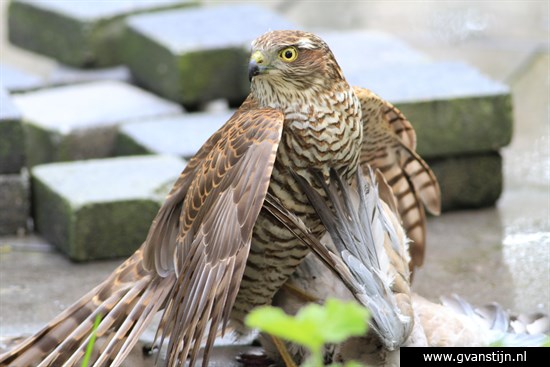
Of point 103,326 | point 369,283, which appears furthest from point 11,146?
point 369,283

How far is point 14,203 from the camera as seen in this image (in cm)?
541

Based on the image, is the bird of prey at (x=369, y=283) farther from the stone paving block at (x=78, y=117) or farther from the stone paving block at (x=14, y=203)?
the stone paving block at (x=78, y=117)

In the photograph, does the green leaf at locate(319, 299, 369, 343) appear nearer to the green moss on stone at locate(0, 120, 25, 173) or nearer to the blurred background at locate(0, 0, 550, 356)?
the blurred background at locate(0, 0, 550, 356)

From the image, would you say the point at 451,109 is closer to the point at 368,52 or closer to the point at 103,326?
the point at 368,52

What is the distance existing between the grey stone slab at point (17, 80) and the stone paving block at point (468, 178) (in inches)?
104

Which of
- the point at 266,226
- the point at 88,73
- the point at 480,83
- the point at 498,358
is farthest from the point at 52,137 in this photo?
the point at 498,358

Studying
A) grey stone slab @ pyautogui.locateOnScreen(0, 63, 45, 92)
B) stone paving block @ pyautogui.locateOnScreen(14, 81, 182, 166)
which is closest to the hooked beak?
stone paving block @ pyautogui.locateOnScreen(14, 81, 182, 166)

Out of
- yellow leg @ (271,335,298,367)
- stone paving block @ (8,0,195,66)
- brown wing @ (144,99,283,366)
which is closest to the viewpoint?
brown wing @ (144,99,283,366)

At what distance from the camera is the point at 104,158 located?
239 inches

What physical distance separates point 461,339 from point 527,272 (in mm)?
1138

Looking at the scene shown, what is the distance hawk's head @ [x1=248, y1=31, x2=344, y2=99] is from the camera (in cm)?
346

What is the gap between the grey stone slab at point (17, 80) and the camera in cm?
686

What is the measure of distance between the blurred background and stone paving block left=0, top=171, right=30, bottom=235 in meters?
0.02

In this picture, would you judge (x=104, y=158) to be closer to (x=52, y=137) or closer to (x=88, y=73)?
(x=52, y=137)
